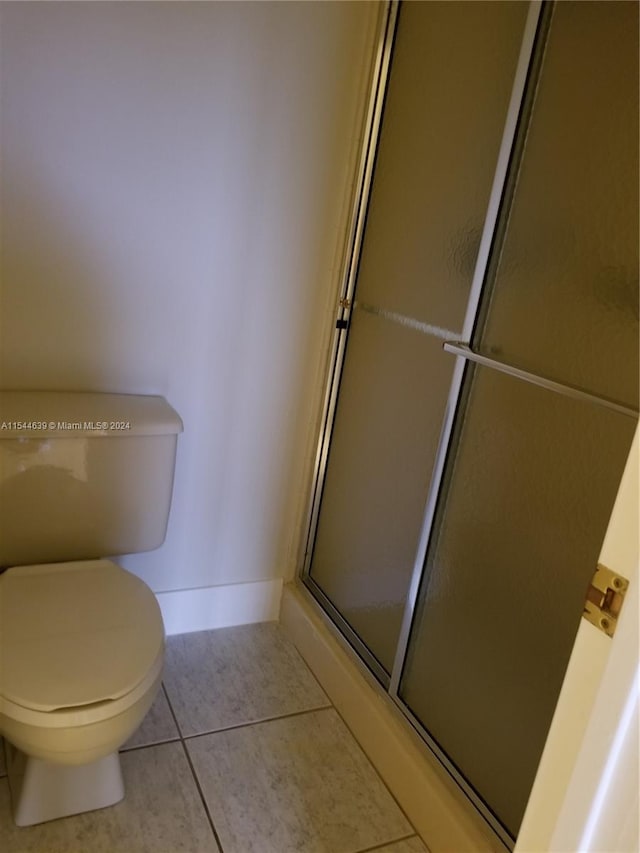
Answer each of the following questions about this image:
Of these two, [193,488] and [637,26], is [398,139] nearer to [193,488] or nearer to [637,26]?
[637,26]

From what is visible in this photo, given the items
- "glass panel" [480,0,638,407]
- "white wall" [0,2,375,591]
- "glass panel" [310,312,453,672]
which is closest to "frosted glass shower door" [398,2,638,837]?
"glass panel" [480,0,638,407]

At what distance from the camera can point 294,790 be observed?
1.62 metres

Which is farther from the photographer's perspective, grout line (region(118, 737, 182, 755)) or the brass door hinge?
grout line (region(118, 737, 182, 755))

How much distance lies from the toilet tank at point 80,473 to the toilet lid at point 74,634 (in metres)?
0.07

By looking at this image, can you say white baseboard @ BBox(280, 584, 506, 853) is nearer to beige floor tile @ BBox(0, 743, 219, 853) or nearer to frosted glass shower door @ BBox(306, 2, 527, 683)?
frosted glass shower door @ BBox(306, 2, 527, 683)

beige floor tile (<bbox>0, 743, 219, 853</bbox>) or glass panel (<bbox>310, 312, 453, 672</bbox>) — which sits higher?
glass panel (<bbox>310, 312, 453, 672</bbox>)

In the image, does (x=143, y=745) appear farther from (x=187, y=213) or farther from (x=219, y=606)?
(x=187, y=213)

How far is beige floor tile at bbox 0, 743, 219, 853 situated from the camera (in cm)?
142

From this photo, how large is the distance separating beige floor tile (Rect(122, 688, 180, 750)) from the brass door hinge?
1.36 metres

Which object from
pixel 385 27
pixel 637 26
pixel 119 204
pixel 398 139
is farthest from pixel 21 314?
pixel 637 26

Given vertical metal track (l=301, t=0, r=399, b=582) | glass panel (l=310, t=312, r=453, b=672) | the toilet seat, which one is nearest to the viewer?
the toilet seat

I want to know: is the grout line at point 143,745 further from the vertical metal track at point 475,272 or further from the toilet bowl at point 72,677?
the vertical metal track at point 475,272

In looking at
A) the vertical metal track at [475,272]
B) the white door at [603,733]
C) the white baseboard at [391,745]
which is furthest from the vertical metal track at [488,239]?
the white door at [603,733]

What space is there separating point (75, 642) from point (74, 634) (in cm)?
2
